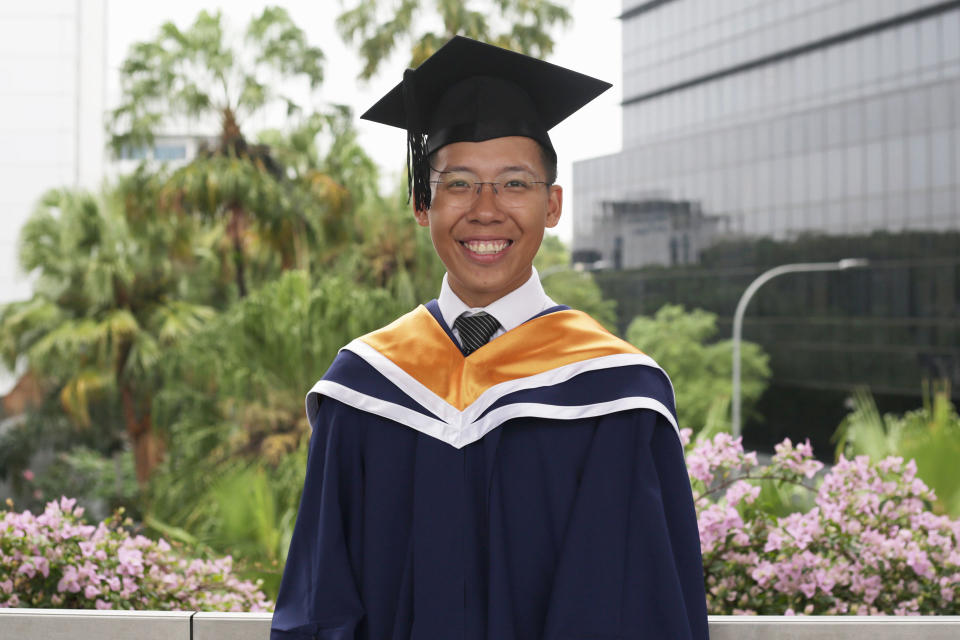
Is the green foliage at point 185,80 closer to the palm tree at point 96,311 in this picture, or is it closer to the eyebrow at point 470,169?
the palm tree at point 96,311

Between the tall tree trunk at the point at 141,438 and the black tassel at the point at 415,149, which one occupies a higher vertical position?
the black tassel at the point at 415,149

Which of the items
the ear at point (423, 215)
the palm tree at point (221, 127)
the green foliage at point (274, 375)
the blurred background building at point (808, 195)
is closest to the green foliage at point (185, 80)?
the palm tree at point (221, 127)

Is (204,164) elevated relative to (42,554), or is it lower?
elevated

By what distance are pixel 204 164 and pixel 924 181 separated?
2544cm

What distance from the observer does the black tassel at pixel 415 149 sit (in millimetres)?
2020

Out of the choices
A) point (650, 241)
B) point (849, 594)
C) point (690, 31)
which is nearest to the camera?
point (849, 594)

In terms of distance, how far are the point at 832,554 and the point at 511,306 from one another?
2002 mm

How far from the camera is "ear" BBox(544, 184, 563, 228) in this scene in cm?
212

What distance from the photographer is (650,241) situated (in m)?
37.6

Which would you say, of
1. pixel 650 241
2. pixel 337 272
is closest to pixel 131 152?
pixel 337 272

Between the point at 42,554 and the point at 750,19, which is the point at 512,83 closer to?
the point at 42,554

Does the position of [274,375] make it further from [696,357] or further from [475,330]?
[696,357]

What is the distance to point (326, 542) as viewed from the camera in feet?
6.17

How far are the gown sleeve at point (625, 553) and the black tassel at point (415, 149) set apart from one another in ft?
2.19
